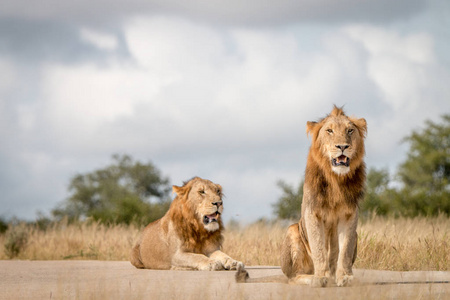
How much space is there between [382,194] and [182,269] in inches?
836

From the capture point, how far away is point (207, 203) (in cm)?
927

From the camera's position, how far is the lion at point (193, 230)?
30.4ft

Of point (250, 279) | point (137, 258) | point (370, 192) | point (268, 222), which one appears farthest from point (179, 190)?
point (370, 192)

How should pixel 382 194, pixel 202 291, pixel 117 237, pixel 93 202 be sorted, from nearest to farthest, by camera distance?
pixel 202 291 < pixel 117 237 < pixel 382 194 < pixel 93 202

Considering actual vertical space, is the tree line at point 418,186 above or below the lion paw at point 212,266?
above

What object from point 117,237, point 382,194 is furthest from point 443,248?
point 382,194

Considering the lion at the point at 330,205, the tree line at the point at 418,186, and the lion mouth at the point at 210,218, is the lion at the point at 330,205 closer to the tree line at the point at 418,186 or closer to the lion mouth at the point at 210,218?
the lion mouth at the point at 210,218

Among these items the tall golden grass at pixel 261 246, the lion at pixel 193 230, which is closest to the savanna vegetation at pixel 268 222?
the tall golden grass at pixel 261 246

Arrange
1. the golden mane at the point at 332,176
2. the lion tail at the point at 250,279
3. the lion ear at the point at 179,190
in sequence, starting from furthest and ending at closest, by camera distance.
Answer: the lion ear at the point at 179,190 → the lion tail at the point at 250,279 → the golden mane at the point at 332,176

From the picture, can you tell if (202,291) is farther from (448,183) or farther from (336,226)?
(448,183)

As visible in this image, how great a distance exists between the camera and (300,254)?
6.73 metres

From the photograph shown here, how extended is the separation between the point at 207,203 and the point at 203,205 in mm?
71

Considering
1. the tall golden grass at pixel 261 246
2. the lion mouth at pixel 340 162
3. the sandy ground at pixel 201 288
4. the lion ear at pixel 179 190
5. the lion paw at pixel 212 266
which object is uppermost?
the lion ear at pixel 179 190

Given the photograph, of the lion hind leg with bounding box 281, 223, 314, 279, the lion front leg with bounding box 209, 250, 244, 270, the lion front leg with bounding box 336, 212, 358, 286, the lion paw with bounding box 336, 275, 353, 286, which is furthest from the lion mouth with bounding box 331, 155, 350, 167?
the lion front leg with bounding box 209, 250, 244, 270
